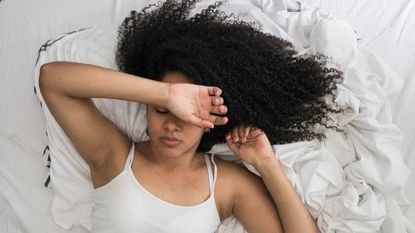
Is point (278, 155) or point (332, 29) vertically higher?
point (332, 29)

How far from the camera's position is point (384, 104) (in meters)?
1.19

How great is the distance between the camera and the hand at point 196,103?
971 mm

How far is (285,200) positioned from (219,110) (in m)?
0.30

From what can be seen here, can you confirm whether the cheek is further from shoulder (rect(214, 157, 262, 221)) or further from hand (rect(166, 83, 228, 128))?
shoulder (rect(214, 157, 262, 221))

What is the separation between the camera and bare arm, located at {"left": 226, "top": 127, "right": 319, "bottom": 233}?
109 cm

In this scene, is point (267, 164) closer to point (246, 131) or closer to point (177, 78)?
point (246, 131)

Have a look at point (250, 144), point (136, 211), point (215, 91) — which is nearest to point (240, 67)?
point (215, 91)

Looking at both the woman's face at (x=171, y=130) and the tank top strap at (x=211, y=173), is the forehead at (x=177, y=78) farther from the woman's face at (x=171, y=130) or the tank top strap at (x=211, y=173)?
the tank top strap at (x=211, y=173)

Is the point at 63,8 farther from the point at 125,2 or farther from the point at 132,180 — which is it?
the point at 132,180

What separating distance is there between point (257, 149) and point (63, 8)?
80cm

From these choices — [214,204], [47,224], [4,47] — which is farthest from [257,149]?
[4,47]

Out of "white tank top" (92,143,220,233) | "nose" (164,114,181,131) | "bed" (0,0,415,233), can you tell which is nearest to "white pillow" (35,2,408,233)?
"bed" (0,0,415,233)

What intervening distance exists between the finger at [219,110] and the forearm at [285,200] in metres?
0.20

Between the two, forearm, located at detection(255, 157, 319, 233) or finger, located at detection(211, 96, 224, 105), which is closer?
finger, located at detection(211, 96, 224, 105)
